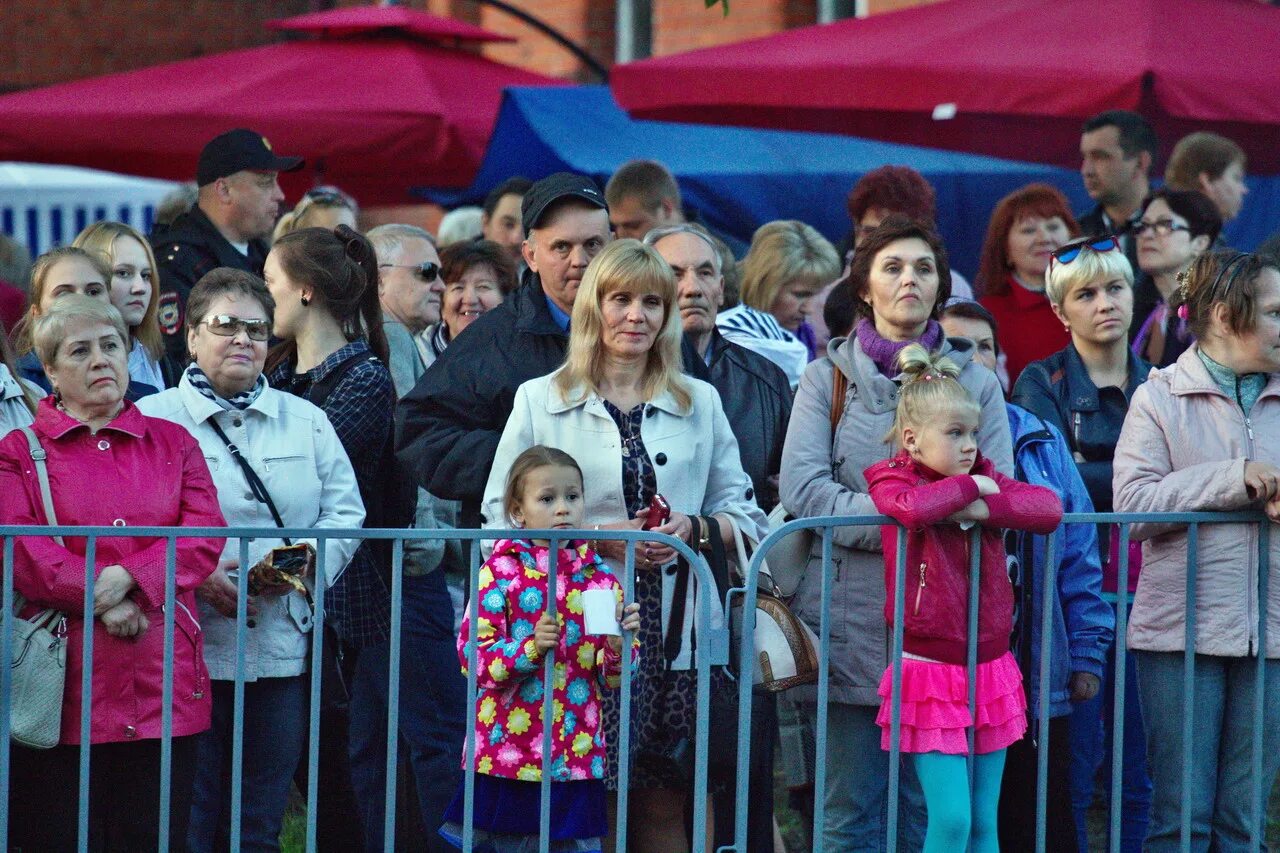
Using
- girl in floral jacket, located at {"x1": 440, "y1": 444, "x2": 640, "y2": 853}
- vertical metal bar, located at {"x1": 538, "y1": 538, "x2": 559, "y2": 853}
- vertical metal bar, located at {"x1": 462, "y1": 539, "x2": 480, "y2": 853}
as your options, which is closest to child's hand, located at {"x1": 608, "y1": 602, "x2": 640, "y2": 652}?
girl in floral jacket, located at {"x1": 440, "y1": 444, "x2": 640, "y2": 853}

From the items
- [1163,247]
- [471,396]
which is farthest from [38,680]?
[1163,247]

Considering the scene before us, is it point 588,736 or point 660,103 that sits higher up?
point 660,103

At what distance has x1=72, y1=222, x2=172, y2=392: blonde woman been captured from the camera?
6.46 m

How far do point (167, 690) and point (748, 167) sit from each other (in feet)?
21.0

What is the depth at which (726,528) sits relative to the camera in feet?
16.6

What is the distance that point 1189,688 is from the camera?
16.4 feet

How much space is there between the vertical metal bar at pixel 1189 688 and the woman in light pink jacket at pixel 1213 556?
1 centimetres

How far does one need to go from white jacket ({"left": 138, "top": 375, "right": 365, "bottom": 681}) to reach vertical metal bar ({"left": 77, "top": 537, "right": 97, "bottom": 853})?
0.49 meters

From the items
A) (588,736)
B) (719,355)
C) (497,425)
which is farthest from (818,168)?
(588,736)

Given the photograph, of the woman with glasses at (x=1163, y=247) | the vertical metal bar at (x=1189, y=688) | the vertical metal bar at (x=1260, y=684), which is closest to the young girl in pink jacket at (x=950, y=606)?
the vertical metal bar at (x=1189, y=688)

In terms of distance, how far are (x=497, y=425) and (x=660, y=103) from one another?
351cm

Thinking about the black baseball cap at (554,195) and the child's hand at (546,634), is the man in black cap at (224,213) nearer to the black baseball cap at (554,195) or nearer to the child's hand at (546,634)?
the black baseball cap at (554,195)

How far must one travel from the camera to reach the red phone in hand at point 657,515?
16.0ft

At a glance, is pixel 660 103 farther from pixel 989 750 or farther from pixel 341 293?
pixel 989 750
